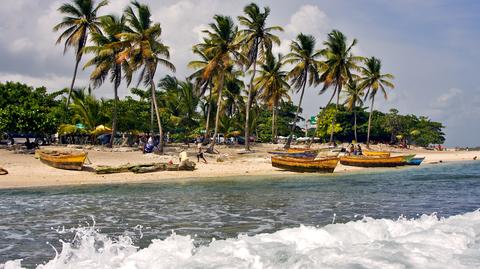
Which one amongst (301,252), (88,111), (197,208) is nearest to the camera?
(301,252)

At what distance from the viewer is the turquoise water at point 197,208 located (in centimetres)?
1009

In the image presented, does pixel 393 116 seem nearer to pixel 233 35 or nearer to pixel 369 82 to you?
pixel 369 82

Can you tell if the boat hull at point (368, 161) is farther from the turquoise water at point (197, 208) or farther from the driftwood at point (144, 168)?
the driftwood at point (144, 168)

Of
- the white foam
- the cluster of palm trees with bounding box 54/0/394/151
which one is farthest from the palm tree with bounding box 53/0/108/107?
the white foam

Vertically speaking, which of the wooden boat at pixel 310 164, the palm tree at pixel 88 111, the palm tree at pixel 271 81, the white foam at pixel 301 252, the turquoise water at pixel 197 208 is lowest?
the turquoise water at pixel 197 208

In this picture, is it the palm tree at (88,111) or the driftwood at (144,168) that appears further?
the palm tree at (88,111)

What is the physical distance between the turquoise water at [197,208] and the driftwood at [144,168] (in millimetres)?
4271

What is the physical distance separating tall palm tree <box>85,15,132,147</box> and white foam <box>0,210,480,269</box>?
3178 centimetres

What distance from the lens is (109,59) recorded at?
39281 mm

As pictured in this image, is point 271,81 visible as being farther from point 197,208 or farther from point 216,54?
point 197,208

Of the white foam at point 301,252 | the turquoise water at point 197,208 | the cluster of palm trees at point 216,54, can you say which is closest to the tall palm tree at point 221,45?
the cluster of palm trees at point 216,54

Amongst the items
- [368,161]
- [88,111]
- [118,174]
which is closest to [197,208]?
[118,174]

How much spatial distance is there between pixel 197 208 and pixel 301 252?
775 centimetres

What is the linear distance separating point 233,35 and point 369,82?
26.0m
